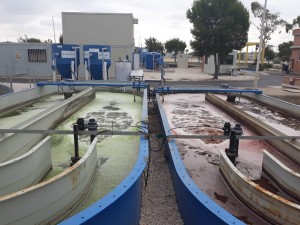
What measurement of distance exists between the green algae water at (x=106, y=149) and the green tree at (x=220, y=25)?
1637 cm

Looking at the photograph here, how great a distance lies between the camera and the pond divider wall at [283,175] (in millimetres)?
3170

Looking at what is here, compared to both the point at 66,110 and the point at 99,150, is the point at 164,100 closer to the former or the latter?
the point at 66,110

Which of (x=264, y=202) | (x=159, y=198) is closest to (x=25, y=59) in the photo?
(x=159, y=198)

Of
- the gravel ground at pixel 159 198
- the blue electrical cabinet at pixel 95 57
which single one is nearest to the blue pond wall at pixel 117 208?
the gravel ground at pixel 159 198

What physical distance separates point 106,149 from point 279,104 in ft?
18.5

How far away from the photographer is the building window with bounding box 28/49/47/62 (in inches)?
771

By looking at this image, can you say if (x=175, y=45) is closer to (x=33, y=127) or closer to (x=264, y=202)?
(x=33, y=127)

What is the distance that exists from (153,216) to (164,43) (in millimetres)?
55968

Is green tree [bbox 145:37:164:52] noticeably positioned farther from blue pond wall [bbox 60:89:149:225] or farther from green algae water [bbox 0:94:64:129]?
blue pond wall [bbox 60:89:149:225]

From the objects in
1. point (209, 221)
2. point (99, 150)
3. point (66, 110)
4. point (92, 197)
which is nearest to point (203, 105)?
point (66, 110)

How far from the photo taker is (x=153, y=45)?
54281 mm

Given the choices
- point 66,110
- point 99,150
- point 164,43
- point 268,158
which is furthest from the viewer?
point 164,43

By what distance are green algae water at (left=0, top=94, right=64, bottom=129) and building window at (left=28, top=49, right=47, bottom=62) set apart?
1118 centimetres

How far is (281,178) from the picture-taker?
11.2 ft
